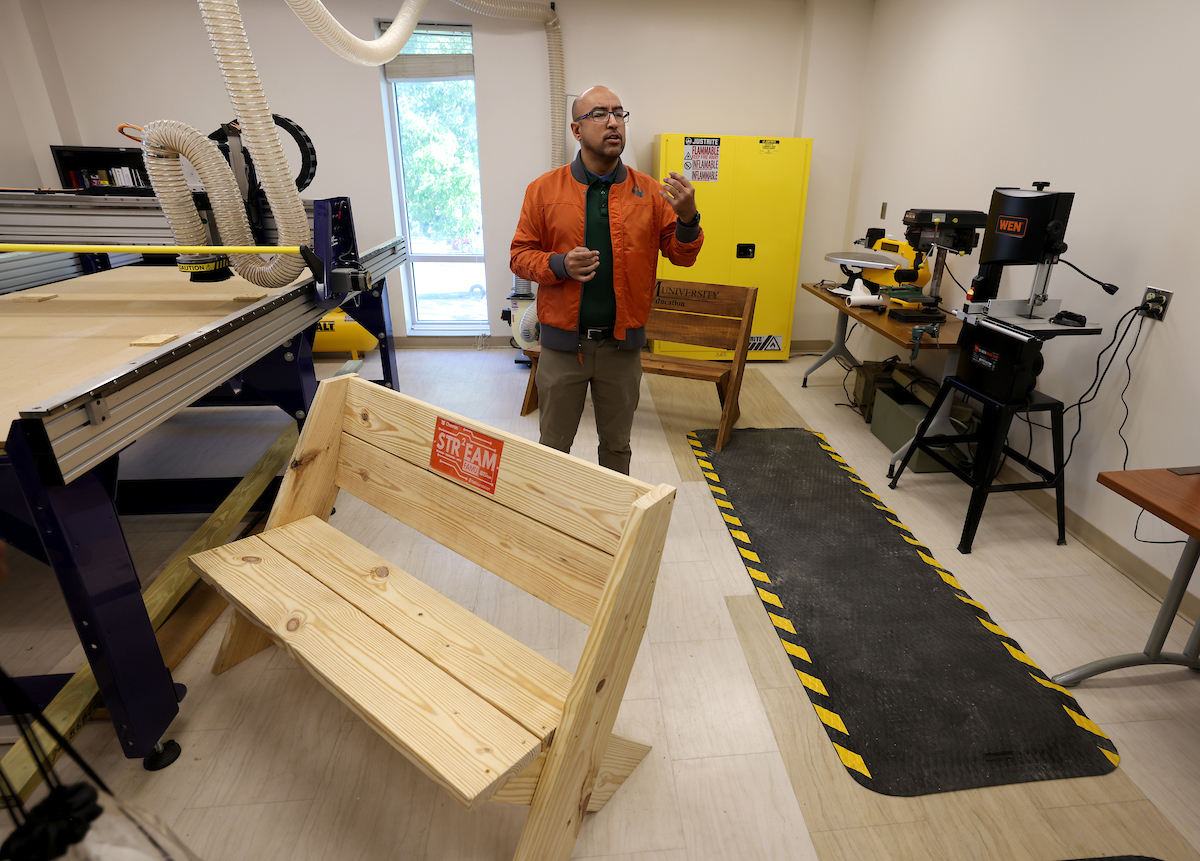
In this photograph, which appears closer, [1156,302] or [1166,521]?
[1166,521]

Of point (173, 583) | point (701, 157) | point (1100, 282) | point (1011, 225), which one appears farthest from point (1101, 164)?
point (173, 583)

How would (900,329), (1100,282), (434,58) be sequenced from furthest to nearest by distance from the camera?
(434,58) → (900,329) → (1100,282)

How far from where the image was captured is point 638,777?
1.62 meters

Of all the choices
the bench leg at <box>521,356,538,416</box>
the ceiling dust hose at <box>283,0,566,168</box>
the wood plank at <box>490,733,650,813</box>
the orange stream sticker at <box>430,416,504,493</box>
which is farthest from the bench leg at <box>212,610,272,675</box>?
the ceiling dust hose at <box>283,0,566,168</box>

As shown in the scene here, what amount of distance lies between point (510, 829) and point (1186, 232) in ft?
9.80

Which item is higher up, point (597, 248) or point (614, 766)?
point (597, 248)

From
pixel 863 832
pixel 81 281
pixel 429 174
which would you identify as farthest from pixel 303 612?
pixel 429 174

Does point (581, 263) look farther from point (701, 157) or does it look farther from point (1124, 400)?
point (701, 157)

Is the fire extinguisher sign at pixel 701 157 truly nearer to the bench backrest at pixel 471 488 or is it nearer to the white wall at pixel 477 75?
the white wall at pixel 477 75

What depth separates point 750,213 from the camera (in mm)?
4711

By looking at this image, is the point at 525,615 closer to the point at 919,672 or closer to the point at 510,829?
the point at 510,829

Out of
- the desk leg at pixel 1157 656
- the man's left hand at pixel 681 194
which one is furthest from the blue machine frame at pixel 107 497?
the desk leg at pixel 1157 656

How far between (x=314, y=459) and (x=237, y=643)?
0.65 metres

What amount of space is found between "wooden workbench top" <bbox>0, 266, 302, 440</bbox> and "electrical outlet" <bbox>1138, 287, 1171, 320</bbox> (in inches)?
130
